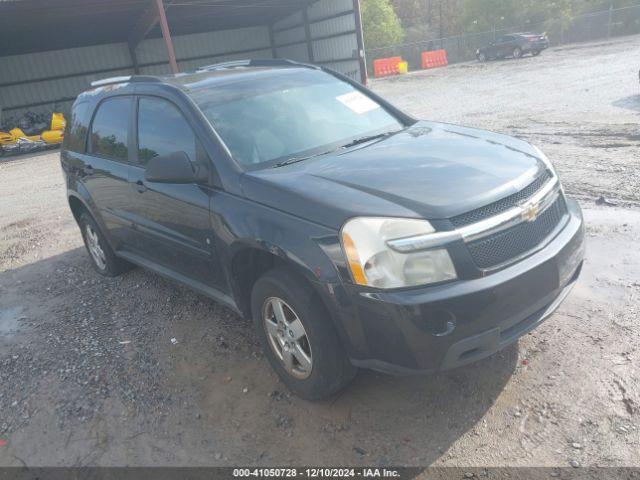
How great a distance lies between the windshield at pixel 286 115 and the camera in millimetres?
3432

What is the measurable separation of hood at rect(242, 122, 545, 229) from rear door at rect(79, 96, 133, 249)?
1713 mm

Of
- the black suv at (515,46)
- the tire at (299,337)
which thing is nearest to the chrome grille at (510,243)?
the tire at (299,337)

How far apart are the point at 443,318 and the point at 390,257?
38 centimetres

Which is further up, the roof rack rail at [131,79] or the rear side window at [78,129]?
the roof rack rail at [131,79]

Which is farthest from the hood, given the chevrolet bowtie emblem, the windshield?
the windshield

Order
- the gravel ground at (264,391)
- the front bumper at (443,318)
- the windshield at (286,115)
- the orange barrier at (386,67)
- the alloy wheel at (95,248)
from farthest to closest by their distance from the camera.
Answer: the orange barrier at (386,67)
the alloy wheel at (95,248)
the windshield at (286,115)
the gravel ground at (264,391)
the front bumper at (443,318)

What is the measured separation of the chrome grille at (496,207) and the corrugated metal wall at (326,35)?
20.3m

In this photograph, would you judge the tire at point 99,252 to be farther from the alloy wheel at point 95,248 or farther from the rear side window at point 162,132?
the rear side window at point 162,132

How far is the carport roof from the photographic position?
17.5m

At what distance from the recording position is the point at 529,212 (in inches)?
109

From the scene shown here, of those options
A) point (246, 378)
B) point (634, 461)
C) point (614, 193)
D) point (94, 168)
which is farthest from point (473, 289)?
point (614, 193)

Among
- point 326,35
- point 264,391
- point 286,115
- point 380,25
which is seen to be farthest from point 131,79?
point 380,25

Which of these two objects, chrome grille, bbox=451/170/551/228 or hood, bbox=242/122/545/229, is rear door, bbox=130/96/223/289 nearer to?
hood, bbox=242/122/545/229

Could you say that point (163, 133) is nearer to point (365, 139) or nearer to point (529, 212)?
point (365, 139)
